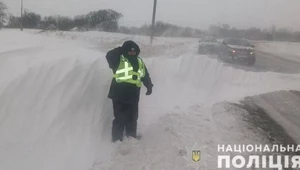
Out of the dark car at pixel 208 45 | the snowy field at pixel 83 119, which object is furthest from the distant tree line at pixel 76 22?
the dark car at pixel 208 45

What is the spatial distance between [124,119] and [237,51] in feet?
42.0

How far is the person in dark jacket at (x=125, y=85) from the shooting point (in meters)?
5.05

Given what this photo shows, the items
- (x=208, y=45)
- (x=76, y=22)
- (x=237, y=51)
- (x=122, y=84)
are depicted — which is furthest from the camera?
(x=208, y=45)

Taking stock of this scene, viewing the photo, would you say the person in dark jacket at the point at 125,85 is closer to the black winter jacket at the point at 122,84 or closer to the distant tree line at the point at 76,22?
the black winter jacket at the point at 122,84

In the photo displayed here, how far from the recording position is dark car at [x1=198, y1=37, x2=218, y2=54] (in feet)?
54.1

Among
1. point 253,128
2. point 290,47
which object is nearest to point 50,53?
point 253,128

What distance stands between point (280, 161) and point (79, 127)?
9.73ft

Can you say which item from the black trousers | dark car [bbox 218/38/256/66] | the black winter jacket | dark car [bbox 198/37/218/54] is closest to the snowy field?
the black trousers

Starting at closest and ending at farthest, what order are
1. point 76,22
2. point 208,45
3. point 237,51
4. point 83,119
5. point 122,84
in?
point 122,84, point 83,119, point 76,22, point 237,51, point 208,45

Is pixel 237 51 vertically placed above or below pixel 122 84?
below

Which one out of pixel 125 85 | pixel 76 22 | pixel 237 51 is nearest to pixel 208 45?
pixel 237 51

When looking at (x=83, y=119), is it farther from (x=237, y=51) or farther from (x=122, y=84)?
(x=237, y=51)

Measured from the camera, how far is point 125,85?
509cm

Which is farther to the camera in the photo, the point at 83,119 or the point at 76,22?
the point at 76,22
